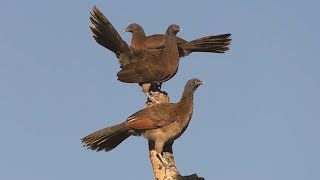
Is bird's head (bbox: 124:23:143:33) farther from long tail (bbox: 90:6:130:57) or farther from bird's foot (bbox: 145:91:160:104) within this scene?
bird's foot (bbox: 145:91:160:104)

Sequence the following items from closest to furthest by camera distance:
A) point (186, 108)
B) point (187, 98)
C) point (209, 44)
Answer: point (186, 108) < point (187, 98) < point (209, 44)

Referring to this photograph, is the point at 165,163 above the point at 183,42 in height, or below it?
below

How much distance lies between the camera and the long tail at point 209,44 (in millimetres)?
11250

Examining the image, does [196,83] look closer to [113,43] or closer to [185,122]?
[185,122]

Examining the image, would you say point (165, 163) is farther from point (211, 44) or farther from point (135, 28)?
point (135, 28)

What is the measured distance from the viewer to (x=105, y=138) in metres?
8.07

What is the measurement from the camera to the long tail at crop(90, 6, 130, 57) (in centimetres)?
1005

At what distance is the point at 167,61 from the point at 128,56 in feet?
2.78

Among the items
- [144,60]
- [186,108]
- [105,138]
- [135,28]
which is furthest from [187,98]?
[135,28]

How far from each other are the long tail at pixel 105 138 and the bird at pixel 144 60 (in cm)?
169

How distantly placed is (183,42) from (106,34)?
1.72 metres

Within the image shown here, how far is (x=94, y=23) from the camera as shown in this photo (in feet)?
33.3

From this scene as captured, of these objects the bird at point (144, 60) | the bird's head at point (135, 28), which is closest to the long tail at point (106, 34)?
the bird at point (144, 60)

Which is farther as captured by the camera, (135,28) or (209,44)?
(135,28)
